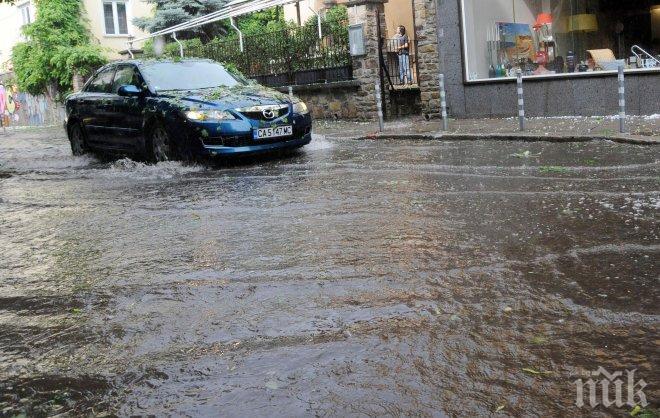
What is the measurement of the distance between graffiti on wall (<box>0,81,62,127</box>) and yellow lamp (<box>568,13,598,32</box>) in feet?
84.9

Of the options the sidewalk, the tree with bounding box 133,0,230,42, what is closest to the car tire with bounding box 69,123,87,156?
the sidewalk

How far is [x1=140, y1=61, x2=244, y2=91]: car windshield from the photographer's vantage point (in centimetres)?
1208

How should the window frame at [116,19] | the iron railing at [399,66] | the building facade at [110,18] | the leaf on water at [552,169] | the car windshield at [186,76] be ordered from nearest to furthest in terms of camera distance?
the leaf on water at [552,169] → the car windshield at [186,76] → the iron railing at [399,66] → the building facade at [110,18] → the window frame at [116,19]

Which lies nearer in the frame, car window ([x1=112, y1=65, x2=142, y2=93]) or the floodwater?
the floodwater

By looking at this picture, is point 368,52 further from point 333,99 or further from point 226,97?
point 226,97

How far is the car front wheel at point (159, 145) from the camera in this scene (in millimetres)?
11719

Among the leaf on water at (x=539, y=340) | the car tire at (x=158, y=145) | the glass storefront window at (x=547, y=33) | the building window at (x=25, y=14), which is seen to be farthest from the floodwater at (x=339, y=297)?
the building window at (x=25, y=14)

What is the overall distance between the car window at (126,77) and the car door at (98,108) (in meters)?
0.19

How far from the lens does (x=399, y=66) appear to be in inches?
767

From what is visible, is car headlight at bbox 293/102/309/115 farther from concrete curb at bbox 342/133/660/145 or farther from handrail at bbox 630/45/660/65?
handrail at bbox 630/45/660/65

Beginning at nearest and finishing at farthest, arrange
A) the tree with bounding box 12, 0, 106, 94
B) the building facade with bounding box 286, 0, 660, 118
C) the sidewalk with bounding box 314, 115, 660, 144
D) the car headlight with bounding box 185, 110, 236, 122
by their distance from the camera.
A: 1. the car headlight with bounding box 185, 110, 236, 122
2. the sidewalk with bounding box 314, 115, 660, 144
3. the building facade with bounding box 286, 0, 660, 118
4. the tree with bounding box 12, 0, 106, 94

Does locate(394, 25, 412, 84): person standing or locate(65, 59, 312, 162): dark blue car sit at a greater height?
locate(394, 25, 412, 84): person standing

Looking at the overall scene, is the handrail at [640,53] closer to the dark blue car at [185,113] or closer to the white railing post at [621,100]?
the white railing post at [621,100]

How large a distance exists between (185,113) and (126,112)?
1.74m
